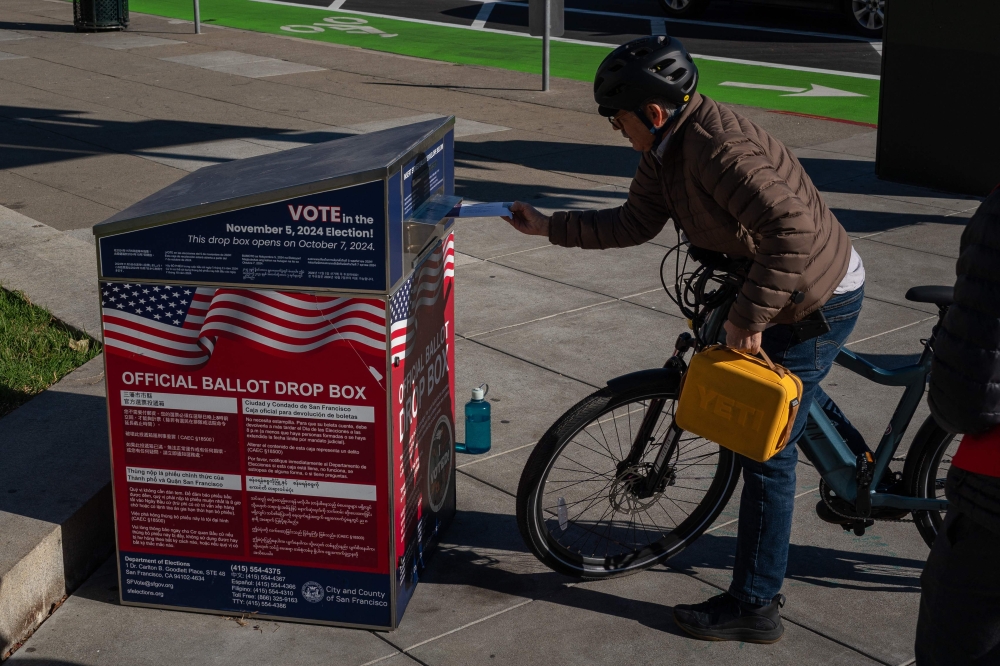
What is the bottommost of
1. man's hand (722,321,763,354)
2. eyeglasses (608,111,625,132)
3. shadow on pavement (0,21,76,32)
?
man's hand (722,321,763,354)

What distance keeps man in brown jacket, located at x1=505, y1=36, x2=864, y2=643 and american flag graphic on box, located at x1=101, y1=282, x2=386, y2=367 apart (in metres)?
0.73

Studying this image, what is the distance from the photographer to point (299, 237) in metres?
3.43

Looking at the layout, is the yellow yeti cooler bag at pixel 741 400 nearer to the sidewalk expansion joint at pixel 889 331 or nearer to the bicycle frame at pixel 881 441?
the bicycle frame at pixel 881 441

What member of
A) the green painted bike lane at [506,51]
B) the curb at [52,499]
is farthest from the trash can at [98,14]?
the curb at [52,499]

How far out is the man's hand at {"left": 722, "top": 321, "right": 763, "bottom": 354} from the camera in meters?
3.31

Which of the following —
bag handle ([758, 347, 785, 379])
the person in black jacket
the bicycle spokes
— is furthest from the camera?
the bicycle spokes

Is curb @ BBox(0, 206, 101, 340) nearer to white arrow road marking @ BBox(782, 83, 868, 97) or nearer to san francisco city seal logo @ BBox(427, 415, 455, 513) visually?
san francisco city seal logo @ BBox(427, 415, 455, 513)

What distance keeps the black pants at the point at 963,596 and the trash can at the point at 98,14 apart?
17.3m

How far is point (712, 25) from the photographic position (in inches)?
748

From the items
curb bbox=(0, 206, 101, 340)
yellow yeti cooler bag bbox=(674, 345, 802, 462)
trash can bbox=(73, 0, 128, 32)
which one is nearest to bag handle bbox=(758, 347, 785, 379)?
yellow yeti cooler bag bbox=(674, 345, 802, 462)

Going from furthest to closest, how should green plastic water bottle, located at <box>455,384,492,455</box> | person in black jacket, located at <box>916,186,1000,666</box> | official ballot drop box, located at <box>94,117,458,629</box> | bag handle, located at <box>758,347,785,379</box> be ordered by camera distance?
1. green plastic water bottle, located at <box>455,384,492,455</box>
2. official ballot drop box, located at <box>94,117,458,629</box>
3. bag handle, located at <box>758,347,785,379</box>
4. person in black jacket, located at <box>916,186,1000,666</box>

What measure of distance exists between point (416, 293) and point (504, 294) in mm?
3151

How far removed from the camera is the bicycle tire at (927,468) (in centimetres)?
381

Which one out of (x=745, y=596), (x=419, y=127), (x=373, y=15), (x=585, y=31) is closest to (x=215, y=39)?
(x=373, y=15)
